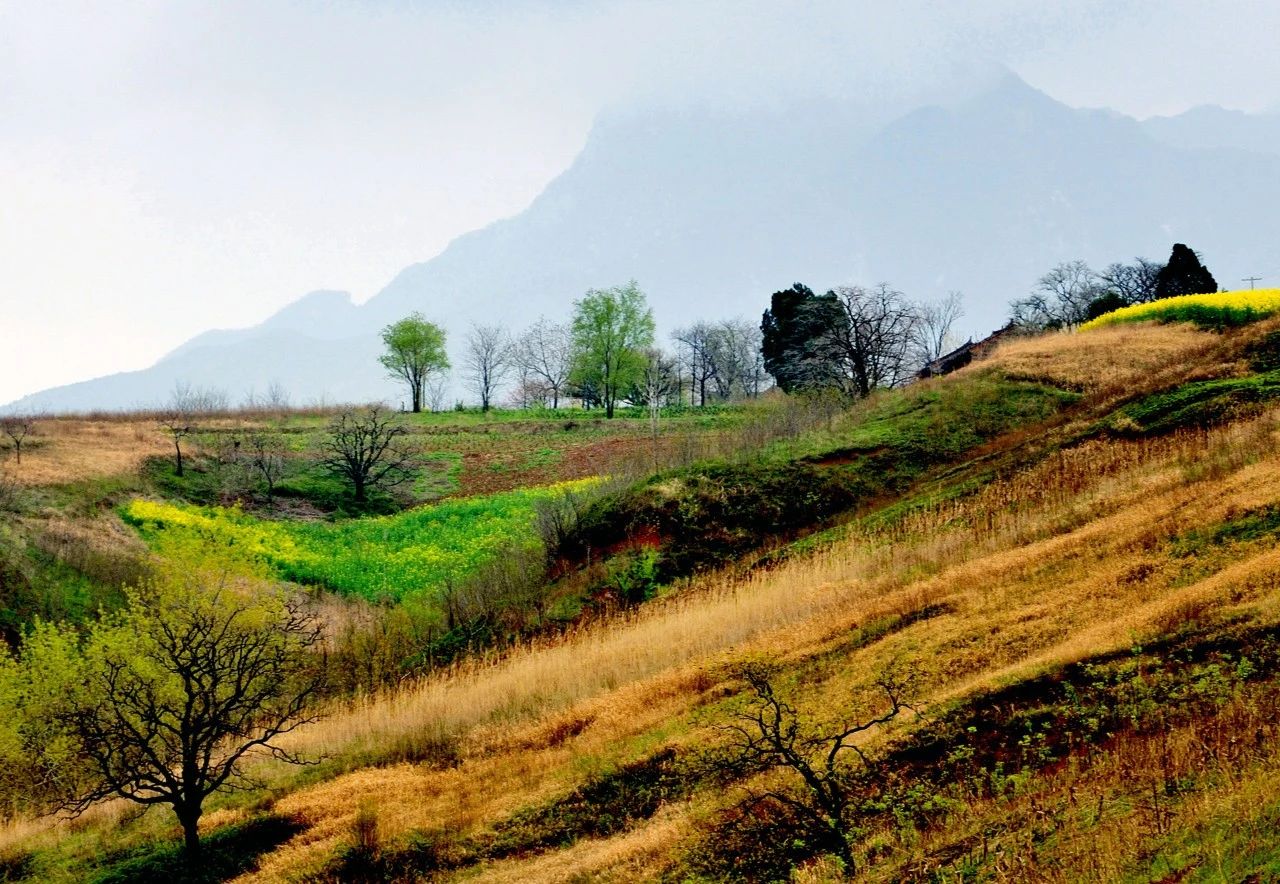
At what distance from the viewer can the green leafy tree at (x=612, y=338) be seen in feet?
246

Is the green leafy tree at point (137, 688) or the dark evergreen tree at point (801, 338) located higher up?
the dark evergreen tree at point (801, 338)

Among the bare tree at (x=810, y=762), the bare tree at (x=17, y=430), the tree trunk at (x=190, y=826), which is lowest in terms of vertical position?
the tree trunk at (x=190, y=826)

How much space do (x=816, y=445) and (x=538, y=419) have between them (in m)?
45.4

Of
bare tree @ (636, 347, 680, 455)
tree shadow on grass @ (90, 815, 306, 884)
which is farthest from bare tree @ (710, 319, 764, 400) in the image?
tree shadow on grass @ (90, 815, 306, 884)

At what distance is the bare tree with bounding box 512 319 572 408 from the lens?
109 m

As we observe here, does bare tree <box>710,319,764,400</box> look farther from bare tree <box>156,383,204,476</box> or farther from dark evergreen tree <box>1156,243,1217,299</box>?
bare tree <box>156,383,204,476</box>

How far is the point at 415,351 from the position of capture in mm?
77688

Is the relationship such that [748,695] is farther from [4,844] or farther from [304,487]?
[304,487]

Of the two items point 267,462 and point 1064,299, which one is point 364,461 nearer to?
point 267,462

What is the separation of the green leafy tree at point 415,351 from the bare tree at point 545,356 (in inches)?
1042

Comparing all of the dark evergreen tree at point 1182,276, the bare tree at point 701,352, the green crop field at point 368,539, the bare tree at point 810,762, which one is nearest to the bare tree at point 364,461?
the green crop field at point 368,539

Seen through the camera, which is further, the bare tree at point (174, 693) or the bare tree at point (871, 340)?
the bare tree at point (871, 340)

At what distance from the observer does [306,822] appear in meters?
10.2

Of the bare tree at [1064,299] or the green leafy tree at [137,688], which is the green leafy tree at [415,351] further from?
the green leafy tree at [137,688]
